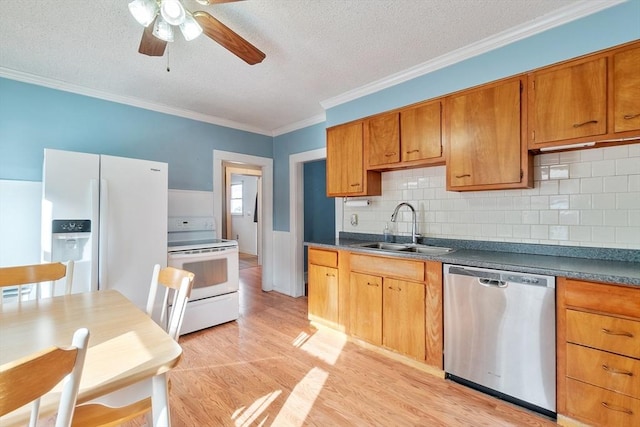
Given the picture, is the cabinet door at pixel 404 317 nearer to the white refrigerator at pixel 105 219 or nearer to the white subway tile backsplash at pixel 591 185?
the white subway tile backsplash at pixel 591 185

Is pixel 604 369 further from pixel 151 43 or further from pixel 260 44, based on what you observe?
pixel 151 43

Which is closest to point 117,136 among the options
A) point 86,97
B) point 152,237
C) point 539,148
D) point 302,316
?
point 86,97

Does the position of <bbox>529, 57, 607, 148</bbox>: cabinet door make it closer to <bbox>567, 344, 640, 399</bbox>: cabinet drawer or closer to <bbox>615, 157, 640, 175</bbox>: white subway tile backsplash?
<bbox>615, 157, 640, 175</bbox>: white subway tile backsplash

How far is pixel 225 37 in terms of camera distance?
1699 mm

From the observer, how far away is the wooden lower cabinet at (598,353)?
1414 mm

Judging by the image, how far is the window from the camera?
8.14 meters

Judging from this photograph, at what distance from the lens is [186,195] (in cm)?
354

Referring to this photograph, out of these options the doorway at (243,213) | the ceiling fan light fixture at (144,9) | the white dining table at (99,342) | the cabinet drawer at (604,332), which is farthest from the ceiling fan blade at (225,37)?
the doorway at (243,213)

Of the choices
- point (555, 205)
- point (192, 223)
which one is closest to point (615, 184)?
point (555, 205)

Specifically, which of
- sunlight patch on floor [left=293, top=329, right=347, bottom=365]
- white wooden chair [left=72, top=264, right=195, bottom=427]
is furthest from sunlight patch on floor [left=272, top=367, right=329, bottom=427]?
white wooden chair [left=72, top=264, right=195, bottom=427]

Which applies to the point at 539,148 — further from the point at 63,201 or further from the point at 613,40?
the point at 63,201

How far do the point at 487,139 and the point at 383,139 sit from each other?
90 cm

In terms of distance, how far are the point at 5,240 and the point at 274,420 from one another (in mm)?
2684

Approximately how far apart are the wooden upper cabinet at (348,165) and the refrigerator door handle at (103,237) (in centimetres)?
208
